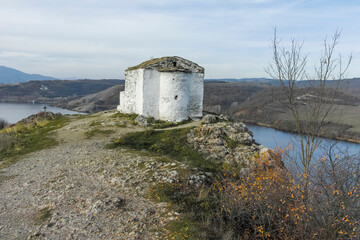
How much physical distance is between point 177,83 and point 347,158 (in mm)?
10496

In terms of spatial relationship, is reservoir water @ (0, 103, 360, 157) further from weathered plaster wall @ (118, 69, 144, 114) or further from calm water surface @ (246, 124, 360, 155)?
weathered plaster wall @ (118, 69, 144, 114)

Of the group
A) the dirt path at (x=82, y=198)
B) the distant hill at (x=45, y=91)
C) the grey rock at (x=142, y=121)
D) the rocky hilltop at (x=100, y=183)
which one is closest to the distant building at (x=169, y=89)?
the grey rock at (x=142, y=121)

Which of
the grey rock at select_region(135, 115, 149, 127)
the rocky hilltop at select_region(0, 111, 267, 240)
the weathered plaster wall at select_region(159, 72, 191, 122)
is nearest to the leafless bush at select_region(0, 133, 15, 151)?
the rocky hilltop at select_region(0, 111, 267, 240)

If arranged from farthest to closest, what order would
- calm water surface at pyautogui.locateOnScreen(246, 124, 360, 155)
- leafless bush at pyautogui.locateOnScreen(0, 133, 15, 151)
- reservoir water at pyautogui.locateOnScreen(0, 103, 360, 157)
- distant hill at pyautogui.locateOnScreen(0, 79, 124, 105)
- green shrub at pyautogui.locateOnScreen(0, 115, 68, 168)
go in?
distant hill at pyautogui.locateOnScreen(0, 79, 124, 105) < reservoir water at pyautogui.locateOnScreen(0, 103, 360, 157) < leafless bush at pyautogui.locateOnScreen(0, 133, 15, 151) < green shrub at pyautogui.locateOnScreen(0, 115, 68, 168) < calm water surface at pyautogui.locateOnScreen(246, 124, 360, 155)

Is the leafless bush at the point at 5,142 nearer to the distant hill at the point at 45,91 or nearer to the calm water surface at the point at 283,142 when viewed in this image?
the calm water surface at the point at 283,142

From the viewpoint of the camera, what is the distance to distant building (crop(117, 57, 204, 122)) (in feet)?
47.7

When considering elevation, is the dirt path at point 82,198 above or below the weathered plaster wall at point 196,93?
below

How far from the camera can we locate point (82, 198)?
19.9 ft

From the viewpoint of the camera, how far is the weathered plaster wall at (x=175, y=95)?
14414 mm

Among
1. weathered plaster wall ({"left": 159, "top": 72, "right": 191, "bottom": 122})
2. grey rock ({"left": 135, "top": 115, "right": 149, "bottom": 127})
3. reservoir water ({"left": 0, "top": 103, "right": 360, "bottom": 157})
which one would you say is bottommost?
reservoir water ({"left": 0, "top": 103, "right": 360, "bottom": 157})

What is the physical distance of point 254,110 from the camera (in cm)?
6275

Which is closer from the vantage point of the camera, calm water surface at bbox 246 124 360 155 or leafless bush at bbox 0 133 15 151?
calm water surface at bbox 246 124 360 155

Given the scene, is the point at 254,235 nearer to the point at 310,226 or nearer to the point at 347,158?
the point at 310,226

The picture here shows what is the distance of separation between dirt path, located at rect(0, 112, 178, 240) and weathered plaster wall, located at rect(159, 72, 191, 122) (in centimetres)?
571
